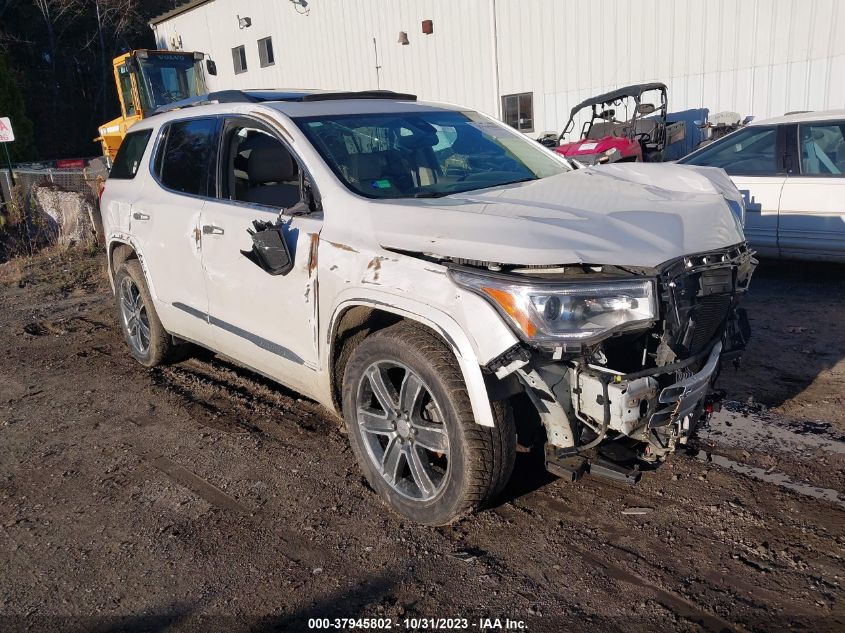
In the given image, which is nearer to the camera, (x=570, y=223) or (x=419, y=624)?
(x=419, y=624)

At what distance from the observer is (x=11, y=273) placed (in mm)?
10172

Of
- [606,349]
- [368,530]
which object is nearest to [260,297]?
[368,530]

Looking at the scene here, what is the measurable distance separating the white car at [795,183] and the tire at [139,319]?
5.46 metres

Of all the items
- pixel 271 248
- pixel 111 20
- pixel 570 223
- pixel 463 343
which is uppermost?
pixel 111 20

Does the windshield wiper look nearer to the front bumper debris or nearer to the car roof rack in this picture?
the car roof rack

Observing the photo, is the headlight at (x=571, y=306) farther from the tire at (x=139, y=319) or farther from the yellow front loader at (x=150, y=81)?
the yellow front loader at (x=150, y=81)

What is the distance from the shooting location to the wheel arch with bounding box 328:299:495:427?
288 cm

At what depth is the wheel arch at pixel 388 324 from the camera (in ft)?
9.43

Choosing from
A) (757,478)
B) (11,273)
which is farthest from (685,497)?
(11,273)

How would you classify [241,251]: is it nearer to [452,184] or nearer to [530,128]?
[452,184]

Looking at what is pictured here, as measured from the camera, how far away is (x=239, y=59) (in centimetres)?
2425

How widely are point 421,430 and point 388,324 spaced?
0.66 metres

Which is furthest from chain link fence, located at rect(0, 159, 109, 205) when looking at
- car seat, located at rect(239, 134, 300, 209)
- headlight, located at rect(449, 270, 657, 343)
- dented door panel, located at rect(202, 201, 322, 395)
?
headlight, located at rect(449, 270, 657, 343)

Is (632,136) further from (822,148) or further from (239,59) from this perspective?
(239,59)
